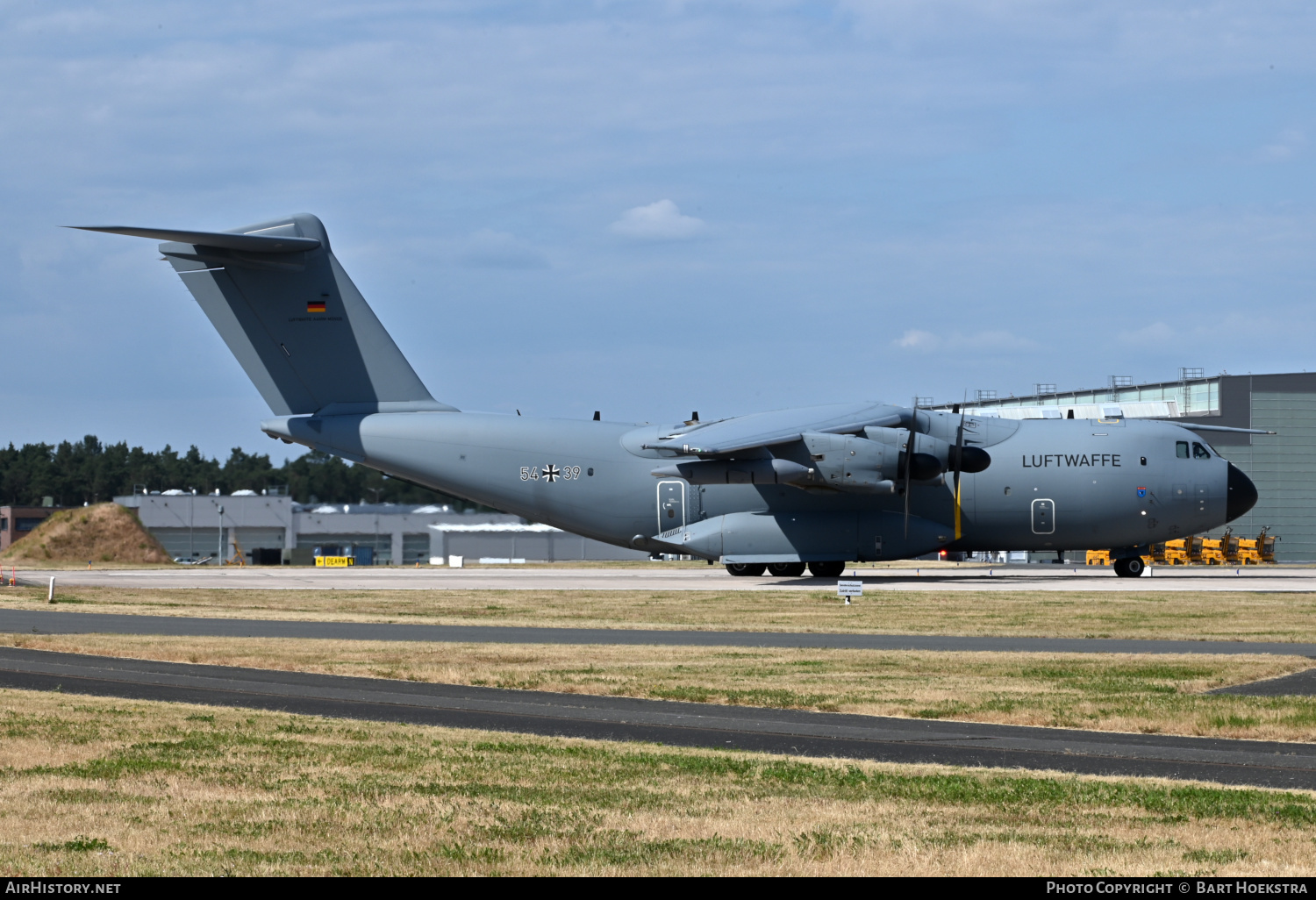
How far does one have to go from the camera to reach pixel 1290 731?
13141 millimetres

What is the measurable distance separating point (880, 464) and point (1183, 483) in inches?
402

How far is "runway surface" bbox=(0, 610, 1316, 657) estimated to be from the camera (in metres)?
21.7

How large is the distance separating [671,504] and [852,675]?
77.2 ft

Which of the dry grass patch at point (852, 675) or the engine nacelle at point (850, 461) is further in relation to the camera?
the engine nacelle at point (850, 461)

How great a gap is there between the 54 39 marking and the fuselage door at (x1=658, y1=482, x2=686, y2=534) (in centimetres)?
270

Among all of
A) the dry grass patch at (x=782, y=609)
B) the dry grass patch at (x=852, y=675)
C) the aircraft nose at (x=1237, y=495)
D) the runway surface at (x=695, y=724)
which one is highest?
the aircraft nose at (x=1237, y=495)

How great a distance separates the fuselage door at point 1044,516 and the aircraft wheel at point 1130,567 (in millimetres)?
4117

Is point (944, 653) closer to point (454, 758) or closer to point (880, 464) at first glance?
point (454, 758)

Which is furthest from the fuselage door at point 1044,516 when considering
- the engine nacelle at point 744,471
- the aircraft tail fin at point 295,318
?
the aircraft tail fin at point 295,318

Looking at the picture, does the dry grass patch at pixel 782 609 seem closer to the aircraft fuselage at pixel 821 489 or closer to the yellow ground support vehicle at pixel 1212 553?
the aircraft fuselage at pixel 821 489

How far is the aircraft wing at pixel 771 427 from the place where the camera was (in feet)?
121

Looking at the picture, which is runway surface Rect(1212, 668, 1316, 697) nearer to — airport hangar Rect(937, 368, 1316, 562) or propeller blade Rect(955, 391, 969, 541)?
propeller blade Rect(955, 391, 969, 541)

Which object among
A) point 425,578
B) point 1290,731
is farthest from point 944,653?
point 425,578
